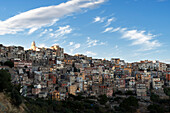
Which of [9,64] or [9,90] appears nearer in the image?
[9,90]

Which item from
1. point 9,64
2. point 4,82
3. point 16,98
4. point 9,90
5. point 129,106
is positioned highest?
point 9,64

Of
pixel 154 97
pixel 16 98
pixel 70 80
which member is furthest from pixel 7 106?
pixel 154 97

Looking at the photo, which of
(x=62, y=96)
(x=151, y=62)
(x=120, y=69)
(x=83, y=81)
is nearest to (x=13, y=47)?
(x=83, y=81)

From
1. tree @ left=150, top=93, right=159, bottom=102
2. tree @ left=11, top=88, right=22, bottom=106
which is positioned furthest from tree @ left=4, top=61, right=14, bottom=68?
tree @ left=150, top=93, right=159, bottom=102

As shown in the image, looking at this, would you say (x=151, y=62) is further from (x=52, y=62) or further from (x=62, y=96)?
(x=62, y=96)

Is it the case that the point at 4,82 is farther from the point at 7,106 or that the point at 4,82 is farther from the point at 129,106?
the point at 129,106

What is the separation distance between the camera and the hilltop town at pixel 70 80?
33719mm

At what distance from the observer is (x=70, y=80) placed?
40438 millimetres

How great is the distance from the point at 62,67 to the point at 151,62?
33.6 metres

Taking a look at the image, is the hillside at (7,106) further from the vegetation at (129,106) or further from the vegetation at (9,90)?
the vegetation at (129,106)

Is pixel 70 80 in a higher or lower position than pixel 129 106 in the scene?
higher

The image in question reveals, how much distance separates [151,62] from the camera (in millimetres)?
65750

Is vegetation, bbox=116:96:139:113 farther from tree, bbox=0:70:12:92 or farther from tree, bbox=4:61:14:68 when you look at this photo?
tree, bbox=4:61:14:68

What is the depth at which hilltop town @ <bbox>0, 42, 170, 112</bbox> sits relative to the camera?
33.7 metres
